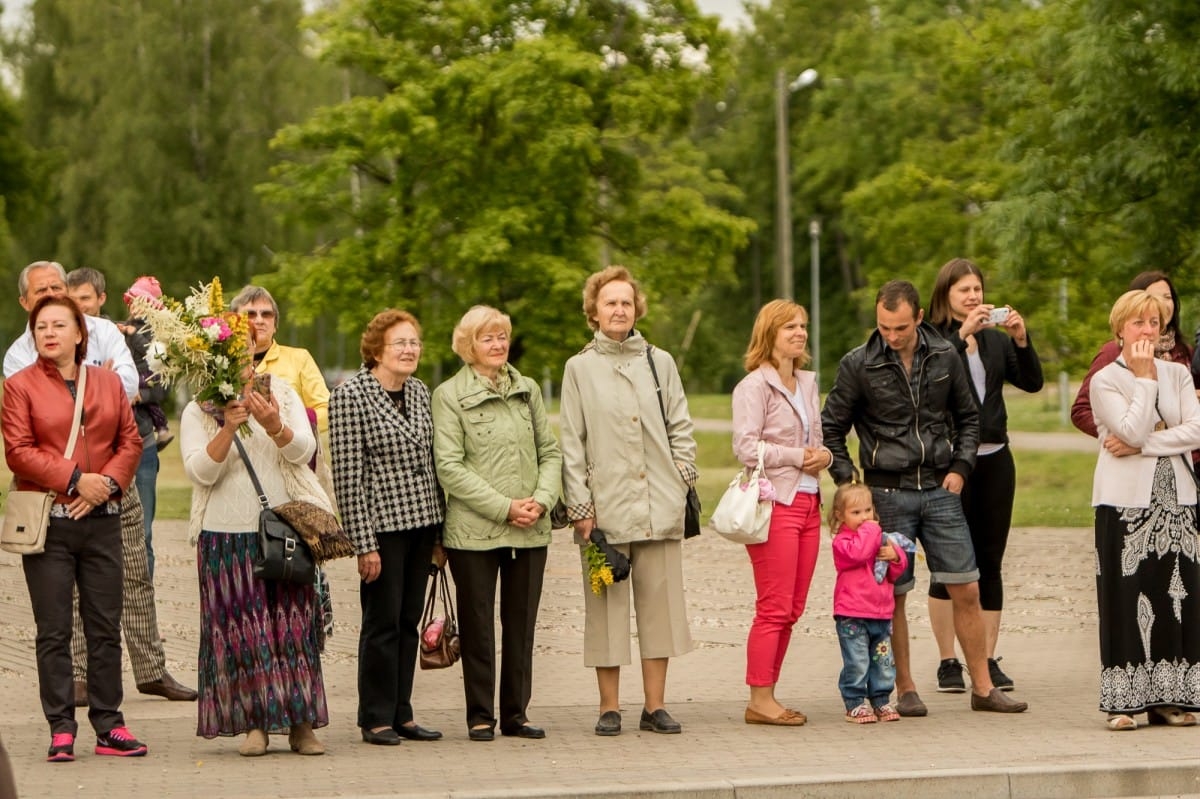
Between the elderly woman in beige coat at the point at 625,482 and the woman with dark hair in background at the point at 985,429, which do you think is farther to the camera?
the woman with dark hair in background at the point at 985,429

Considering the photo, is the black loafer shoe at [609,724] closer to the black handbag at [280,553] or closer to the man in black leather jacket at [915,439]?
the man in black leather jacket at [915,439]

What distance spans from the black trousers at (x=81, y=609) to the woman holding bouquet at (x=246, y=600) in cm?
40

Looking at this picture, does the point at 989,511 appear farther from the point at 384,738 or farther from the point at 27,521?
the point at 27,521

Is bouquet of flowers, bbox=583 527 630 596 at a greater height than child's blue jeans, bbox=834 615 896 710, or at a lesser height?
greater

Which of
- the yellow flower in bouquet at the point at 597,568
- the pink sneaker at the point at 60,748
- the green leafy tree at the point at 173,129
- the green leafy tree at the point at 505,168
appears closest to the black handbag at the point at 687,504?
the yellow flower in bouquet at the point at 597,568

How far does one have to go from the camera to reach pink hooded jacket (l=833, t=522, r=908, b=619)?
8.76 metres

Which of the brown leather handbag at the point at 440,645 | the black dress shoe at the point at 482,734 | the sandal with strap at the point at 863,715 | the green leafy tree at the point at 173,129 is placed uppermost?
the green leafy tree at the point at 173,129

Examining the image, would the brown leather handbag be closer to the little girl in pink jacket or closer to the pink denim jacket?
the pink denim jacket

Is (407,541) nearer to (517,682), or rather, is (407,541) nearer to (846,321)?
(517,682)

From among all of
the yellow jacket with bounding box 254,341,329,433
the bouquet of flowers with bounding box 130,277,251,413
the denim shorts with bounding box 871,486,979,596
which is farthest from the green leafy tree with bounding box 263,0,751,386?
the bouquet of flowers with bounding box 130,277,251,413

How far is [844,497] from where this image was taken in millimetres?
8875

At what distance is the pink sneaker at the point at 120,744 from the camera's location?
318 inches

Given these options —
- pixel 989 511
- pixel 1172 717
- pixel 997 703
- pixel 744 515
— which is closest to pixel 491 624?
pixel 744 515

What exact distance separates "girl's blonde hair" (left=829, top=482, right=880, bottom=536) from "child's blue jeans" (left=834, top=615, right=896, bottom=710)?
446 mm
